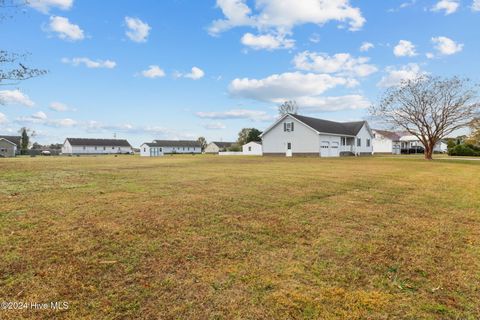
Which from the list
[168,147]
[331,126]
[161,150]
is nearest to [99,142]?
[168,147]

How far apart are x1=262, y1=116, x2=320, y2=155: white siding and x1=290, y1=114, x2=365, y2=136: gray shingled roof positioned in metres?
0.95

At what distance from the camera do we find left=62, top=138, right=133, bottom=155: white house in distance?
295 feet

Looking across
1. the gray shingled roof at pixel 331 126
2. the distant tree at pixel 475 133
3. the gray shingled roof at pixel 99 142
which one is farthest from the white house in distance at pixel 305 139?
the gray shingled roof at pixel 99 142

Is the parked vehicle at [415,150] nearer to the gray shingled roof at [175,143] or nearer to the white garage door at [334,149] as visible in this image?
the white garage door at [334,149]

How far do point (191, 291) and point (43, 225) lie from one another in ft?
11.7

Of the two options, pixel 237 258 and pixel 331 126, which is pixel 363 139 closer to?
pixel 331 126

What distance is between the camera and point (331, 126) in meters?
45.7

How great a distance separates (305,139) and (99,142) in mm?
79139

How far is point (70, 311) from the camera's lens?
113 inches

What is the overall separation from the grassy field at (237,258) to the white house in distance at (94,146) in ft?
307

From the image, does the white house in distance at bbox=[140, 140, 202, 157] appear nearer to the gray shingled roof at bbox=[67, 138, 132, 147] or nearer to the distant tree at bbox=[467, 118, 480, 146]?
the gray shingled roof at bbox=[67, 138, 132, 147]

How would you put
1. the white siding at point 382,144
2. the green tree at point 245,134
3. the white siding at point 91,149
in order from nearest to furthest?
1. the white siding at point 382,144
2. the green tree at point 245,134
3. the white siding at point 91,149

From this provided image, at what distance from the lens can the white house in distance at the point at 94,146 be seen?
3536 inches

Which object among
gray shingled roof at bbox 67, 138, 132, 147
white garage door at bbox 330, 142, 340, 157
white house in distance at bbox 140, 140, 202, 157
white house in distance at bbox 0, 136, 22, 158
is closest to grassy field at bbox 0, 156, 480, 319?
white garage door at bbox 330, 142, 340, 157
